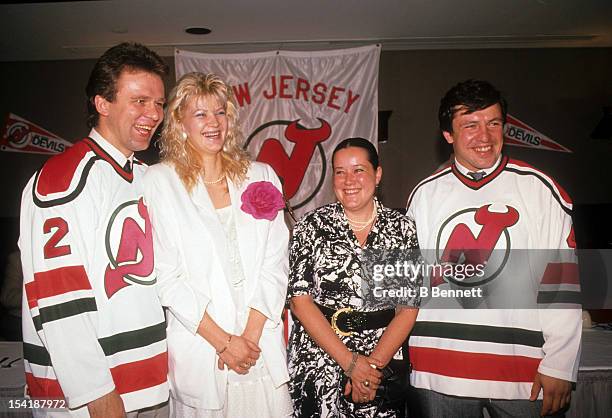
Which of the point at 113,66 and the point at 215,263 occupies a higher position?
the point at 113,66

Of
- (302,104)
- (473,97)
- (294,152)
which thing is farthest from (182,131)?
(302,104)

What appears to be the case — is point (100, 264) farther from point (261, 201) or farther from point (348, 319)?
point (348, 319)

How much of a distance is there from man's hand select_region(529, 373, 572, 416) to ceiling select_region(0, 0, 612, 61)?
2.83 meters

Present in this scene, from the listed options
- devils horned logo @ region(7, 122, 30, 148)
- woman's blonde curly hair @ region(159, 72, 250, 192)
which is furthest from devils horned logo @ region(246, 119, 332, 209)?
woman's blonde curly hair @ region(159, 72, 250, 192)

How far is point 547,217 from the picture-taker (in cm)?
164

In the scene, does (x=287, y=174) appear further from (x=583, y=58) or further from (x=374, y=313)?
(x=583, y=58)

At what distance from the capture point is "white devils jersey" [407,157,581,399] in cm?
163

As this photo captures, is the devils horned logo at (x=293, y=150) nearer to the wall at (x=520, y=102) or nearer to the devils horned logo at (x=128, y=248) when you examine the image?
the wall at (x=520, y=102)

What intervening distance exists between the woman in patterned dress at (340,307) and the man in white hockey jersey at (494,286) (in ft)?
0.45

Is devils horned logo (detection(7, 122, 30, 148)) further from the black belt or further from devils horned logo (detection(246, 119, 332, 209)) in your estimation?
the black belt

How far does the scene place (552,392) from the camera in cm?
160

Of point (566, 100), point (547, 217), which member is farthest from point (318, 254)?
point (566, 100)

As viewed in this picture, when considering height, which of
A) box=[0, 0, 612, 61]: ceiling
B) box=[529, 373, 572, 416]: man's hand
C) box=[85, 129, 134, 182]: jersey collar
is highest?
box=[0, 0, 612, 61]: ceiling

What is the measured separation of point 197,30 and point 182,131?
2863 mm
